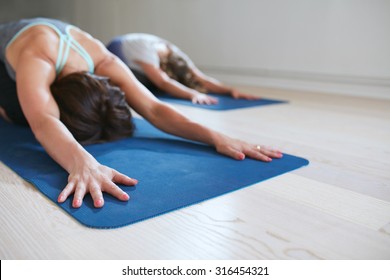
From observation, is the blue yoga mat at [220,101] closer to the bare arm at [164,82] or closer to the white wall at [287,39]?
the bare arm at [164,82]

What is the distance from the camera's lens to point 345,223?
41.8 inches

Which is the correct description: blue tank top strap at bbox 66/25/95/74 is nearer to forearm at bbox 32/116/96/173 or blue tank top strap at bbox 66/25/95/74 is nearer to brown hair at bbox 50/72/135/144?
brown hair at bbox 50/72/135/144

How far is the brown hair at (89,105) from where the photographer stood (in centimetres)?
161

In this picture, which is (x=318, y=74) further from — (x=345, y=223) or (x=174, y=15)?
(x=345, y=223)

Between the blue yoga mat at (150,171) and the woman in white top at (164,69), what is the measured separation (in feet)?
4.29

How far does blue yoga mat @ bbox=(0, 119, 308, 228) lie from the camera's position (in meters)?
1.12

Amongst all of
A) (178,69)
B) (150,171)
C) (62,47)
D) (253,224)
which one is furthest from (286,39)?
(253,224)

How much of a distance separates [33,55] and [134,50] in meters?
1.66

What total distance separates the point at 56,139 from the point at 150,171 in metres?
0.33

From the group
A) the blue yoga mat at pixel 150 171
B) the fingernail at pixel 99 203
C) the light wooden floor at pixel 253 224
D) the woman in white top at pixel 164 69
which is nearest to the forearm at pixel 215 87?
the woman in white top at pixel 164 69

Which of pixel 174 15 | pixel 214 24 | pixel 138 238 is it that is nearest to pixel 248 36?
pixel 214 24

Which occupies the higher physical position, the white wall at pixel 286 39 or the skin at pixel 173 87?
the white wall at pixel 286 39

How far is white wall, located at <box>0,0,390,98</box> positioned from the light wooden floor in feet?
6.63

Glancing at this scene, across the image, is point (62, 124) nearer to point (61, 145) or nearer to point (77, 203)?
point (61, 145)
